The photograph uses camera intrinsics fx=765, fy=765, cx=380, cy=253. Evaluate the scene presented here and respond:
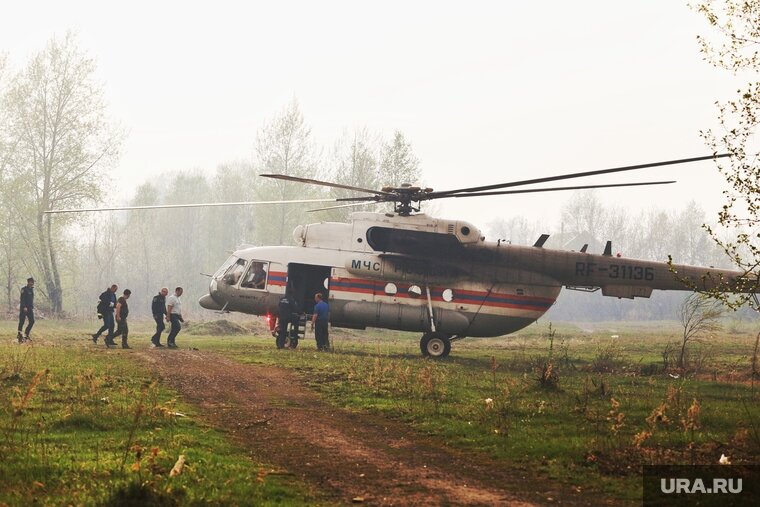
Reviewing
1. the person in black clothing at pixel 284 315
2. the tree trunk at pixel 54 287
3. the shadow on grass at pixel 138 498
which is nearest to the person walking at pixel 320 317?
the person in black clothing at pixel 284 315

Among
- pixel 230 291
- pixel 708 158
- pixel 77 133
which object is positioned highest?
pixel 77 133

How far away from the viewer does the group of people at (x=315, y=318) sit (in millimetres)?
23689

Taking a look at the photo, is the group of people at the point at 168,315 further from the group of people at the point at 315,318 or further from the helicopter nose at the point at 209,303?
the helicopter nose at the point at 209,303

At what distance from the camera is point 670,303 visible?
356 feet

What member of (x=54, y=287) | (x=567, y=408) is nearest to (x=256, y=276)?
(x=567, y=408)

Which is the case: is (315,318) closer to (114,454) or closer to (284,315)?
(284,315)

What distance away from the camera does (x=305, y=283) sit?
2470 cm

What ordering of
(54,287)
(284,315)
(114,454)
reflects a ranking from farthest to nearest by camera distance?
1. (54,287)
2. (284,315)
3. (114,454)

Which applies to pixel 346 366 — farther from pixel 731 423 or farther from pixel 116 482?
pixel 116 482

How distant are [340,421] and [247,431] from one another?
5.42 ft

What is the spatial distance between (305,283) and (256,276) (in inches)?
62.8

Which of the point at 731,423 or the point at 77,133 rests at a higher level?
the point at 77,133

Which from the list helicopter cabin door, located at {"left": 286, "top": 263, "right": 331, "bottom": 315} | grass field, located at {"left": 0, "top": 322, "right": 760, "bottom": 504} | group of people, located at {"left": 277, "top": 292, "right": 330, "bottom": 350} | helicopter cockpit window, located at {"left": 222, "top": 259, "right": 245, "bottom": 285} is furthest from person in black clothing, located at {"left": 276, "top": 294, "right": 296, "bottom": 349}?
grass field, located at {"left": 0, "top": 322, "right": 760, "bottom": 504}

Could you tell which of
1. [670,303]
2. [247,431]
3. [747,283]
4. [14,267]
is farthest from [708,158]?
A: [670,303]
